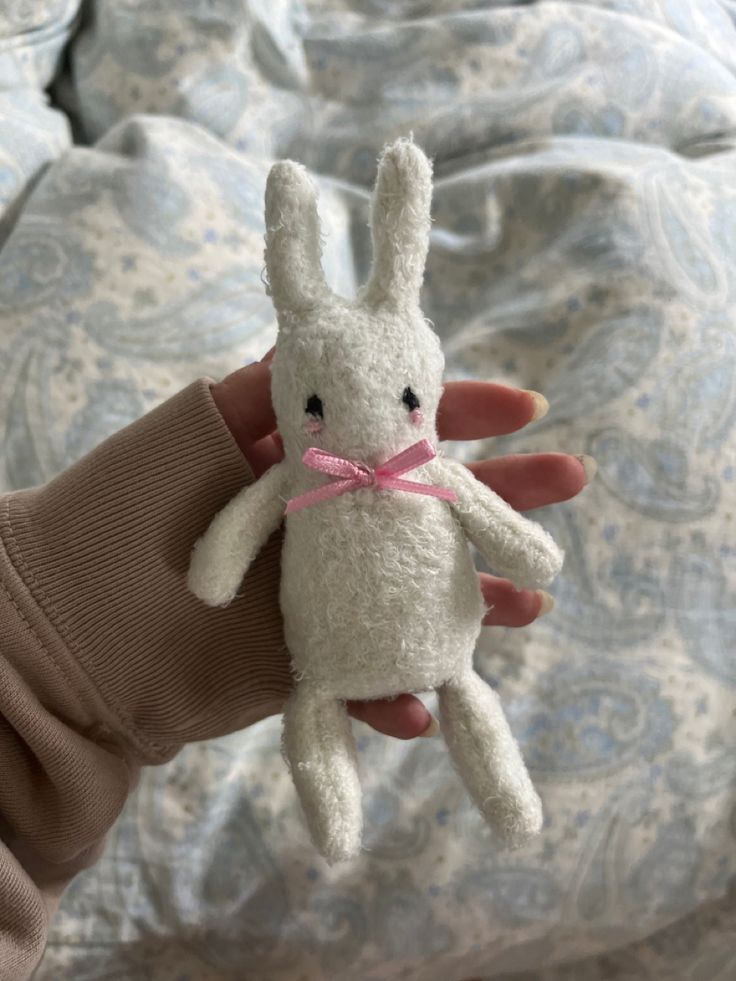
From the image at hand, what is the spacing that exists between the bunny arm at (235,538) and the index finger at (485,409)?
123 millimetres

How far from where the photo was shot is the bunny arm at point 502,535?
406 millimetres

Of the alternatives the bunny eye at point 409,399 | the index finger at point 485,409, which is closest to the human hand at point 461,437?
the index finger at point 485,409

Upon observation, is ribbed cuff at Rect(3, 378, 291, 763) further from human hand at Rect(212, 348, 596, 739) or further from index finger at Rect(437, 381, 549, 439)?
index finger at Rect(437, 381, 549, 439)

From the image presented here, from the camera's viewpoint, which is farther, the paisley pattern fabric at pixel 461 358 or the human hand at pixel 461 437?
the paisley pattern fabric at pixel 461 358

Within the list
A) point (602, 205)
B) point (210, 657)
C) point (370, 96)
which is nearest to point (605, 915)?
point (210, 657)

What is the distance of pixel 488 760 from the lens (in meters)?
0.41

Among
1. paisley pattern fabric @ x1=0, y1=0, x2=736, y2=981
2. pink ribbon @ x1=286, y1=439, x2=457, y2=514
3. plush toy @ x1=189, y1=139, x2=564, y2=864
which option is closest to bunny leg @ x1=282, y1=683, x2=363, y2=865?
plush toy @ x1=189, y1=139, x2=564, y2=864

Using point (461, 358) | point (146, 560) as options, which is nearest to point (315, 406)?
point (146, 560)

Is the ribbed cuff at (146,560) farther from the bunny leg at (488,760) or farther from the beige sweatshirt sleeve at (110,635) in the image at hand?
the bunny leg at (488,760)

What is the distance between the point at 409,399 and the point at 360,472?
0.14ft

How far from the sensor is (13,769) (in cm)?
49

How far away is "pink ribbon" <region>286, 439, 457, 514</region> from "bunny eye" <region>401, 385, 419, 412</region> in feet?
0.05

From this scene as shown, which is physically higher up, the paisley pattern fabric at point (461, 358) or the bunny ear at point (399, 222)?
the bunny ear at point (399, 222)

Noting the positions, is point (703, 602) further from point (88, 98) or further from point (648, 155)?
point (88, 98)
